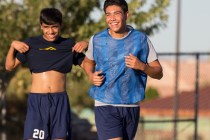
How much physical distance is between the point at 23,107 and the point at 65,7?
829 cm

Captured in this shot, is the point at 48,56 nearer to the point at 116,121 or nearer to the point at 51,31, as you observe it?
the point at 51,31

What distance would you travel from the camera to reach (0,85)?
54.5 ft

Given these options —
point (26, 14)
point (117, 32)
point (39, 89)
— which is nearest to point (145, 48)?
point (117, 32)

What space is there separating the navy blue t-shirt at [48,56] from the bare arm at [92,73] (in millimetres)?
555

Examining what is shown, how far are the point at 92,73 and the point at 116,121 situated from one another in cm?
52

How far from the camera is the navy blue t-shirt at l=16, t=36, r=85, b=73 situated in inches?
323

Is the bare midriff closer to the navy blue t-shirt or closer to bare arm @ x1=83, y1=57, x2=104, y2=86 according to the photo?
the navy blue t-shirt

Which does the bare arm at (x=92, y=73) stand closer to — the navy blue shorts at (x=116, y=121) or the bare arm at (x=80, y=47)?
the navy blue shorts at (x=116, y=121)

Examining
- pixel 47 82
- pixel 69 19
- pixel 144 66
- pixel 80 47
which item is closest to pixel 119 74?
pixel 144 66

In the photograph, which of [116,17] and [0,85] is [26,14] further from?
[116,17]

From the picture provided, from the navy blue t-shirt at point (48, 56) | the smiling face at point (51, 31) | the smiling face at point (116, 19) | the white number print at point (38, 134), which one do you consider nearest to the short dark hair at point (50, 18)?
the smiling face at point (51, 31)

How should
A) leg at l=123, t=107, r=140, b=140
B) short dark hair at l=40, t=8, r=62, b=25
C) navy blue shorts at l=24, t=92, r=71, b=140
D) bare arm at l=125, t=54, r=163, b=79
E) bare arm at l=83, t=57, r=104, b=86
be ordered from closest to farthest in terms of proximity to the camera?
bare arm at l=125, t=54, r=163, b=79 → bare arm at l=83, t=57, r=104, b=86 → leg at l=123, t=107, r=140, b=140 → short dark hair at l=40, t=8, r=62, b=25 → navy blue shorts at l=24, t=92, r=71, b=140

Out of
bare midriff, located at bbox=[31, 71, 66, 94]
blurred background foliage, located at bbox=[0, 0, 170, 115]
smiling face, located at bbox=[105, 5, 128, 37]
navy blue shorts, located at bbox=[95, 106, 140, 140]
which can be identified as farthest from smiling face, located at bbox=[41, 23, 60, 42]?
blurred background foliage, located at bbox=[0, 0, 170, 115]

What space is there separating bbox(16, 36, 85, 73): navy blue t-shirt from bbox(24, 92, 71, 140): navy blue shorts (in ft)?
0.90
